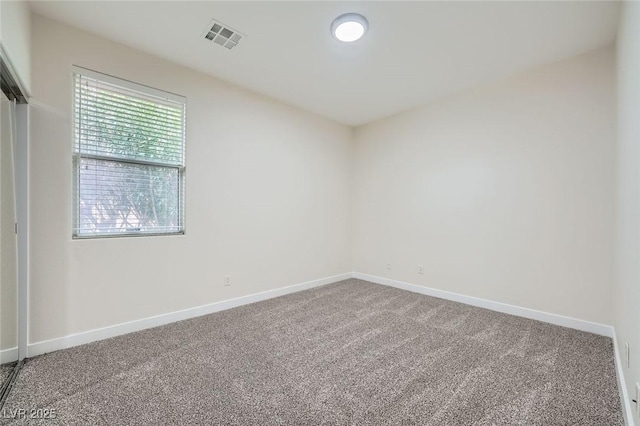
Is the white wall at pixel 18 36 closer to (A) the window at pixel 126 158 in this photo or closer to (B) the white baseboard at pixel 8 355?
(A) the window at pixel 126 158

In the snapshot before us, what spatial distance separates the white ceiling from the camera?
7.07 ft

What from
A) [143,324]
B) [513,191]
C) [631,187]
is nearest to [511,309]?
[513,191]

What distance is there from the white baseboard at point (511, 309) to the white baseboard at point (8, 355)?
160 inches

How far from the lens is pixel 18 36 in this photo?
6.16 ft

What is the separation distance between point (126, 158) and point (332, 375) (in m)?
2.61

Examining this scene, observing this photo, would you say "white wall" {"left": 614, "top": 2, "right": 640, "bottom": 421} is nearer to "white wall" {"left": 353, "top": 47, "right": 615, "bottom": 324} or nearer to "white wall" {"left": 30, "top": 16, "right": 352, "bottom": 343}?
"white wall" {"left": 353, "top": 47, "right": 615, "bottom": 324}

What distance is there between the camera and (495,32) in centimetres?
241

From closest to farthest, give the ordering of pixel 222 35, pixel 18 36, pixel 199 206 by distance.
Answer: pixel 18 36
pixel 222 35
pixel 199 206

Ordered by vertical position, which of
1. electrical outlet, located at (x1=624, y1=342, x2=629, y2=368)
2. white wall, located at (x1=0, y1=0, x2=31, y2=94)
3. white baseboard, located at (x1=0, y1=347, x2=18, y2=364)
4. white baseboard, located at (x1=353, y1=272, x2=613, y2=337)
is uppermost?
white wall, located at (x1=0, y1=0, x2=31, y2=94)

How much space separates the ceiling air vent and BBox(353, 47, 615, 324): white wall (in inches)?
104

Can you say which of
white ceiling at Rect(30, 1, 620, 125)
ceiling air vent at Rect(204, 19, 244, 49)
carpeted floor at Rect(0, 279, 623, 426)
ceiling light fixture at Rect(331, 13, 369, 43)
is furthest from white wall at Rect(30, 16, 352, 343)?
ceiling light fixture at Rect(331, 13, 369, 43)

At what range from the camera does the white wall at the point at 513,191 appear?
2730 mm

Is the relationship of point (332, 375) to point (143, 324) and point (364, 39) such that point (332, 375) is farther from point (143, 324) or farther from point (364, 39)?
point (364, 39)

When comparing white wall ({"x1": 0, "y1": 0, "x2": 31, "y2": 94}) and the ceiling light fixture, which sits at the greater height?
the ceiling light fixture
